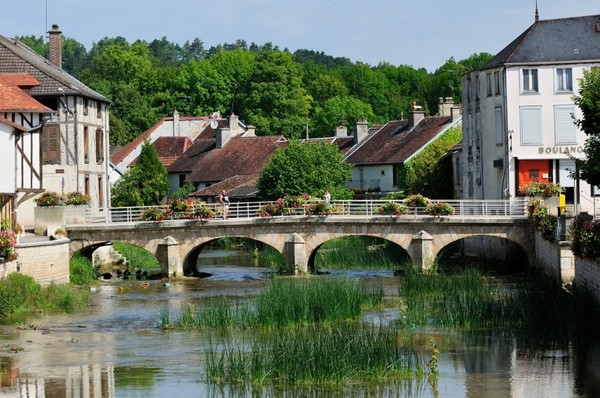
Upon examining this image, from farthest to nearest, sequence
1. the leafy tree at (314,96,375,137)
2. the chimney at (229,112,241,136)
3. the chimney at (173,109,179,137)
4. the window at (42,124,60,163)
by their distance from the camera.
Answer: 1. the leafy tree at (314,96,375,137)
2. the chimney at (173,109,179,137)
3. the chimney at (229,112,241,136)
4. the window at (42,124,60,163)

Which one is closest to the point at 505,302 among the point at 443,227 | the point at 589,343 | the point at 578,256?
the point at 578,256

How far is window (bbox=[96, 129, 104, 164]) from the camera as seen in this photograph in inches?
2687

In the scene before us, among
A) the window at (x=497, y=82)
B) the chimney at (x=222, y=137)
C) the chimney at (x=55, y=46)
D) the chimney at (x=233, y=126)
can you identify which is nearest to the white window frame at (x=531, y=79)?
the window at (x=497, y=82)

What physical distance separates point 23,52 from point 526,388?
43.2m

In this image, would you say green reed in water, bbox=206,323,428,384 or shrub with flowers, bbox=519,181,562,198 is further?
shrub with flowers, bbox=519,181,562,198

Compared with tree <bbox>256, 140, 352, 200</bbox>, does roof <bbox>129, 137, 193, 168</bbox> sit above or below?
above

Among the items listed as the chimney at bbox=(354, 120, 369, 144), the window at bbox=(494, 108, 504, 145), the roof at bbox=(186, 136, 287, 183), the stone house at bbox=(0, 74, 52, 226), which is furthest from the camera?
the roof at bbox=(186, 136, 287, 183)

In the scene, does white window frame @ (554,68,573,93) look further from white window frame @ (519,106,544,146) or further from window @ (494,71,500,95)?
window @ (494,71,500,95)

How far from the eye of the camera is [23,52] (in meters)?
66.7

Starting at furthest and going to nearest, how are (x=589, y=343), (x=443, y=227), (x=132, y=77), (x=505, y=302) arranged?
(x=132, y=77) < (x=443, y=227) < (x=505, y=302) < (x=589, y=343)

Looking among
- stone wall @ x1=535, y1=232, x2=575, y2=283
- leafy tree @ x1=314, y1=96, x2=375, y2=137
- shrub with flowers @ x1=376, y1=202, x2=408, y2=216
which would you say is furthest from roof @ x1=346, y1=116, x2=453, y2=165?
leafy tree @ x1=314, y1=96, x2=375, y2=137

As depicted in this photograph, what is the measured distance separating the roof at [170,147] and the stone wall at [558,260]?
51458mm

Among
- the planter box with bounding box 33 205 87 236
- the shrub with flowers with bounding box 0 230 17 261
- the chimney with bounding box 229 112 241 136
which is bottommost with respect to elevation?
the shrub with flowers with bounding box 0 230 17 261

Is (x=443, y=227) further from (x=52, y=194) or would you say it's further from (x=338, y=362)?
(x=338, y=362)
